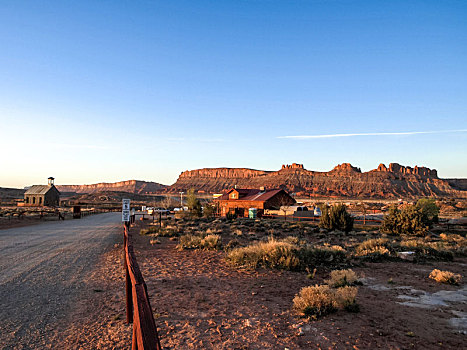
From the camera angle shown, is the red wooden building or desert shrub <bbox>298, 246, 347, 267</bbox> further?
the red wooden building

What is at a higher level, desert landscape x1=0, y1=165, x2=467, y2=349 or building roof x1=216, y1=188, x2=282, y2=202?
building roof x1=216, y1=188, x2=282, y2=202

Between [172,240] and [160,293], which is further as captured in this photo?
[172,240]

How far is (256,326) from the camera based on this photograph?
508 cm

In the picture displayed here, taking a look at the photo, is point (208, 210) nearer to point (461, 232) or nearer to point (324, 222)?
point (324, 222)

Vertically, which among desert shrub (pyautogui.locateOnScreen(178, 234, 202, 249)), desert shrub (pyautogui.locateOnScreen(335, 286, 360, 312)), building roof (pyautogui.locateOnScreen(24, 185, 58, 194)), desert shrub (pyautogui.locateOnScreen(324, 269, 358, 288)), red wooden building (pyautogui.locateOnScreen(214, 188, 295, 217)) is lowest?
desert shrub (pyautogui.locateOnScreen(178, 234, 202, 249))

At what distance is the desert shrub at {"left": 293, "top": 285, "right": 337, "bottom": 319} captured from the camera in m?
5.57

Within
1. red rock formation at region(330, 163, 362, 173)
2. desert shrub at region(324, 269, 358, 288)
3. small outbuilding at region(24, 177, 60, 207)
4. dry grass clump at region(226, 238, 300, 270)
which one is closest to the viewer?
desert shrub at region(324, 269, 358, 288)

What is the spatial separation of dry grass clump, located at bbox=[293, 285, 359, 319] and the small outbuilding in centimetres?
7145

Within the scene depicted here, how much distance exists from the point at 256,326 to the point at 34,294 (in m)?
5.18

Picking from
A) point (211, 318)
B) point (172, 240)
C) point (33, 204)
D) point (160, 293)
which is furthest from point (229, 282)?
point (33, 204)

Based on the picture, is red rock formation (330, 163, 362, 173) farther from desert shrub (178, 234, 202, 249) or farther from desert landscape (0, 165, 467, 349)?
desert shrub (178, 234, 202, 249)

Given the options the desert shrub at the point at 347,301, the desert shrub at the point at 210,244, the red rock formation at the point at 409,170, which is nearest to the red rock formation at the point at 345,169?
the red rock formation at the point at 409,170

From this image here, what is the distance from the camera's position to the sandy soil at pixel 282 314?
4.54 metres

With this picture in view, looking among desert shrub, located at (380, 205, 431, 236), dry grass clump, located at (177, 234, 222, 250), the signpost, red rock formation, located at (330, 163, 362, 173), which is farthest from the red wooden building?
red rock formation, located at (330, 163, 362, 173)
